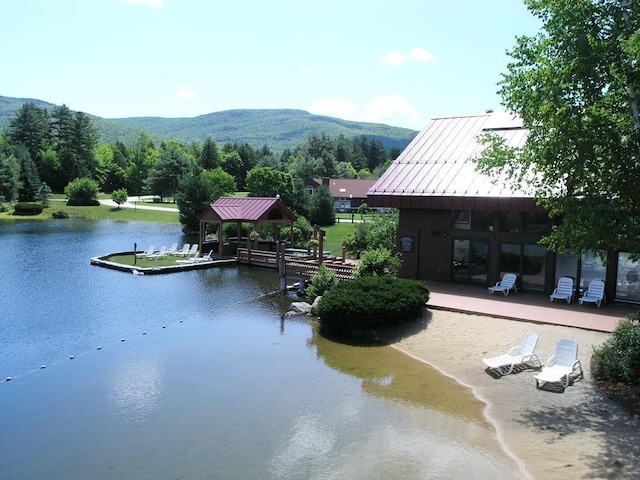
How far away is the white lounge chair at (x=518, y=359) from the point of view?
13789 mm

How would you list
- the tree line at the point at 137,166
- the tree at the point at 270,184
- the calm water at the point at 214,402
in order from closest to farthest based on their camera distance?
the calm water at the point at 214,402, the tree at the point at 270,184, the tree line at the point at 137,166

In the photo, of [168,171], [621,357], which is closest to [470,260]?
[621,357]

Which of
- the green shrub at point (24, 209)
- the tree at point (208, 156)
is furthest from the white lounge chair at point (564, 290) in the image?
the tree at point (208, 156)

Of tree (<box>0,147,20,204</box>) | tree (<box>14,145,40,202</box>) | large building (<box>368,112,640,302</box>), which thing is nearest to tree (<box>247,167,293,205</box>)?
tree (<box>0,147,20,204</box>)

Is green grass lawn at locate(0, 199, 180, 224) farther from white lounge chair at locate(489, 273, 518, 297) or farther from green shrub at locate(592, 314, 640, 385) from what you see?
green shrub at locate(592, 314, 640, 385)

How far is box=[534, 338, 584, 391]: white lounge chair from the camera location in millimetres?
12625

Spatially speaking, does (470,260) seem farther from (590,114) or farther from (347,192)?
(347,192)

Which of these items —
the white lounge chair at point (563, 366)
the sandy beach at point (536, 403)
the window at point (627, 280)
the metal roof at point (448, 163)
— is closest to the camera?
the sandy beach at point (536, 403)

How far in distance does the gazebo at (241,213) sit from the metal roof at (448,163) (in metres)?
10.4

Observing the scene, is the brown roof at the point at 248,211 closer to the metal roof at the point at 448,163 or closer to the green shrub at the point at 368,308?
the metal roof at the point at 448,163

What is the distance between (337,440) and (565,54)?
938cm

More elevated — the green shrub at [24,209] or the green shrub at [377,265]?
the green shrub at [377,265]

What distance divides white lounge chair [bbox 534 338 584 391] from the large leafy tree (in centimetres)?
267

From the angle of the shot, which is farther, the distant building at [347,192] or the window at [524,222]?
the distant building at [347,192]
